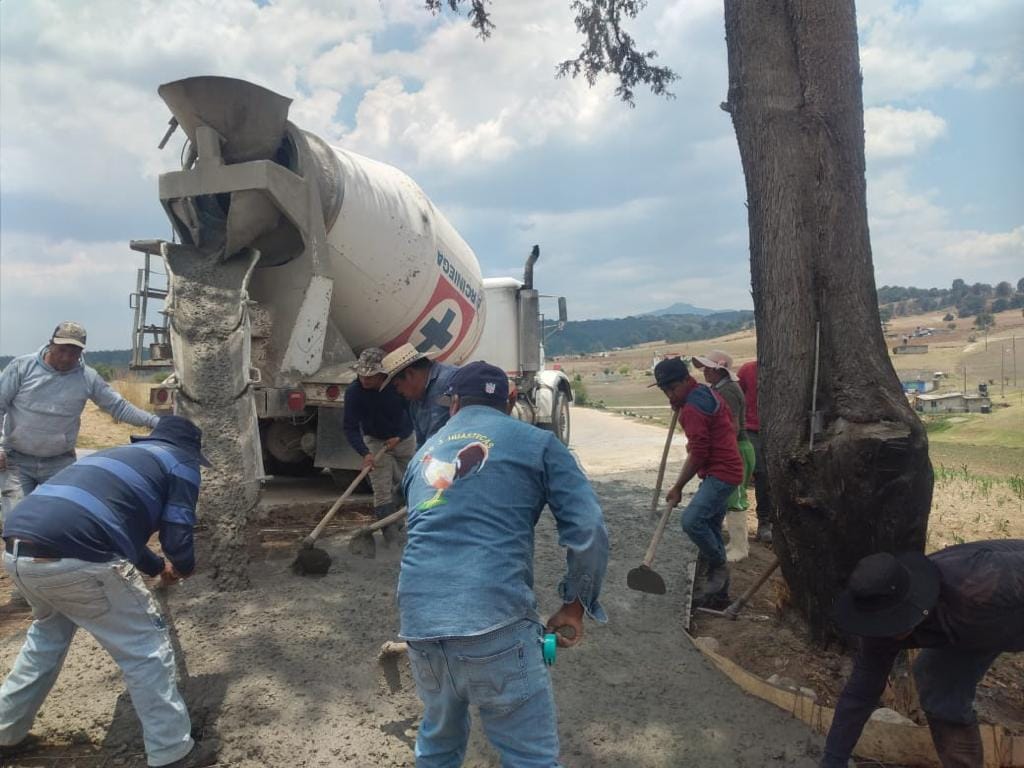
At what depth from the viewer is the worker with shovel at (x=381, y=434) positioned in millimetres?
5309

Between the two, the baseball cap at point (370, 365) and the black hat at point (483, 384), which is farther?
the baseball cap at point (370, 365)

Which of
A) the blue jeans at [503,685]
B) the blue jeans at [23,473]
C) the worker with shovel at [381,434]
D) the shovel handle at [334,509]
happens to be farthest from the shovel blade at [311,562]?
the blue jeans at [503,685]

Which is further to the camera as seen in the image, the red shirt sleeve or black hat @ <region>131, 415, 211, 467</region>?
the red shirt sleeve

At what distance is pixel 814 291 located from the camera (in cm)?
382

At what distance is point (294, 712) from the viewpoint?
10.6ft

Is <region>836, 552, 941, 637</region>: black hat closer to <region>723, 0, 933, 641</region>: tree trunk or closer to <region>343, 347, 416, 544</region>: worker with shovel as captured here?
<region>723, 0, 933, 641</region>: tree trunk

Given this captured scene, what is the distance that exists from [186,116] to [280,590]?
331cm

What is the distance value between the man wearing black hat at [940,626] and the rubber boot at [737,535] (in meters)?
2.75

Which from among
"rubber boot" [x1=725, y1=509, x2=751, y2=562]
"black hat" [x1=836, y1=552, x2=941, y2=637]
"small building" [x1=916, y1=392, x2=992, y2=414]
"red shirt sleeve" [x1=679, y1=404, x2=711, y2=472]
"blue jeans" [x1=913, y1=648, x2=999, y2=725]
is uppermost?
"red shirt sleeve" [x1=679, y1=404, x2=711, y2=472]

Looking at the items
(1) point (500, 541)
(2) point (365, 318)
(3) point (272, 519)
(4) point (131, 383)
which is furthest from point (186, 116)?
(4) point (131, 383)

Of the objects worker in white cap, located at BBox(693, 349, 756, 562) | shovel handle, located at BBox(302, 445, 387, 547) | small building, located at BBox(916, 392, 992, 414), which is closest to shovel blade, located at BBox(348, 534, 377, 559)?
shovel handle, located at BBox(302, 445, 387, 547)

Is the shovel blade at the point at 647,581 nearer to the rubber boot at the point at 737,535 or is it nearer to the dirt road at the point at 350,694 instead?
the dirt road at the point at 350,694

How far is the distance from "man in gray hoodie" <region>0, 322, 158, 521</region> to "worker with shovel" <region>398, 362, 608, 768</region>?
3.22m

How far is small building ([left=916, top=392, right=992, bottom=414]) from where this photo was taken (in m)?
23.0
